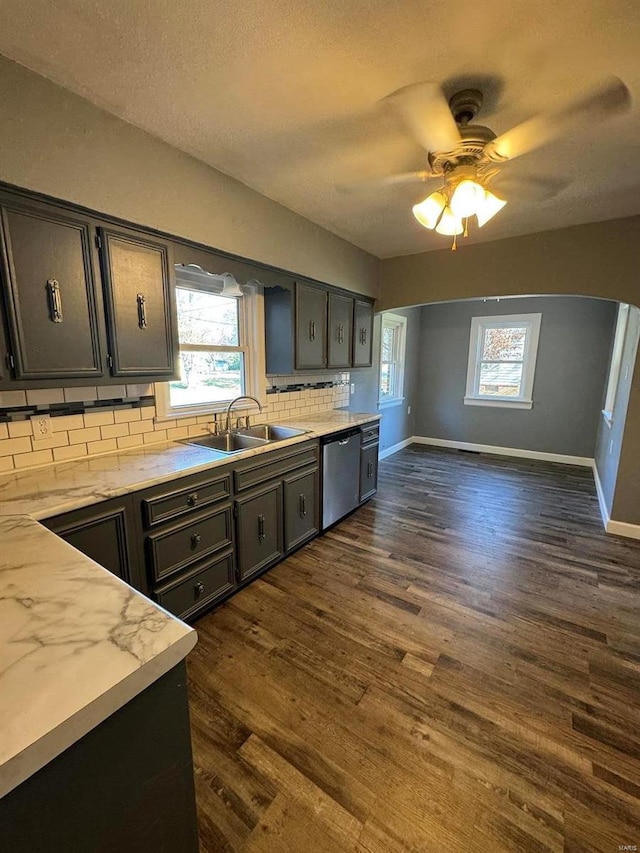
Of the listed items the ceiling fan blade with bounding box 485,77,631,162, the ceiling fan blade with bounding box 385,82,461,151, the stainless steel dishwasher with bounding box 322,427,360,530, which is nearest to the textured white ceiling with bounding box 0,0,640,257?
the ceiling fan blade with bounding box 485,77,631,162

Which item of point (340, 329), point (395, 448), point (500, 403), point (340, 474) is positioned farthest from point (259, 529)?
point (500, 403)

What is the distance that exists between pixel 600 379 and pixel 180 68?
570 cm

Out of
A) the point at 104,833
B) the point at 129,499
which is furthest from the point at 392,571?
the point at 104,833

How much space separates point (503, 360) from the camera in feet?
18.6

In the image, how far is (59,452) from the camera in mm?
1917

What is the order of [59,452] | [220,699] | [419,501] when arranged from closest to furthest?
[220,699]
[59,452]
[419,501]

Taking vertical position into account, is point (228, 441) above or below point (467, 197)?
below

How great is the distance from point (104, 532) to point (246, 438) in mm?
1285

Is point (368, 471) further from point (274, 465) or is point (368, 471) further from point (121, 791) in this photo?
point (121, 791)

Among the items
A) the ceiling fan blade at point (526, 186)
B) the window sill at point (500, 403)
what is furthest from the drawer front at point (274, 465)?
the window sill at point (500, 403)

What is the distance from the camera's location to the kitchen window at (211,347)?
2.55 m

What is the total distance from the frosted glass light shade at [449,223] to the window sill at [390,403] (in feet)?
10.7

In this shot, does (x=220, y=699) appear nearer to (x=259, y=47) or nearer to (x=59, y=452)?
(x=59, y=452)

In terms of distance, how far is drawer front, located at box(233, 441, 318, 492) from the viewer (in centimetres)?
226
